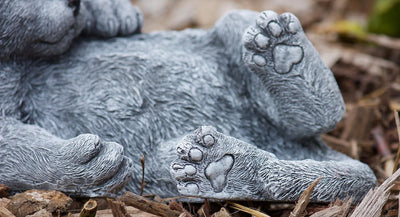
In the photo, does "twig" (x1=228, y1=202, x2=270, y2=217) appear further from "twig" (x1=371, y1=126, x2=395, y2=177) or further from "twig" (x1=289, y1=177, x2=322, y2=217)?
"twig" (x1=371, y1=126, x2=395, y2=177)

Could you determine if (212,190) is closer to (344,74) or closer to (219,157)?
(219,157)

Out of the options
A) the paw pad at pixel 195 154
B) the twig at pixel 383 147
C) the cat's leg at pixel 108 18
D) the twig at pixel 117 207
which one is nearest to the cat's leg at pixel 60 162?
the twig at pixel 117 207

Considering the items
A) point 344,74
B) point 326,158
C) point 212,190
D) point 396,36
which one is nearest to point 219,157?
point 212,190

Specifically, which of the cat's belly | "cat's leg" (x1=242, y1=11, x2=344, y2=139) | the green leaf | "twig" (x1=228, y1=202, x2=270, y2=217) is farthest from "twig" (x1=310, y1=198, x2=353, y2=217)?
the green leaf

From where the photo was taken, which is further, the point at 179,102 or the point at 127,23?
the point at 127,23

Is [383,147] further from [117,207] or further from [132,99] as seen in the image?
[117,207]

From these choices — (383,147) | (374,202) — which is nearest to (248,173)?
(374,202)

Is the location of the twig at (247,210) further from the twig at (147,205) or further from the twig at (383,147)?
the twig at (383,147)

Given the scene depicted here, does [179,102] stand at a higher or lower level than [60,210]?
higher
